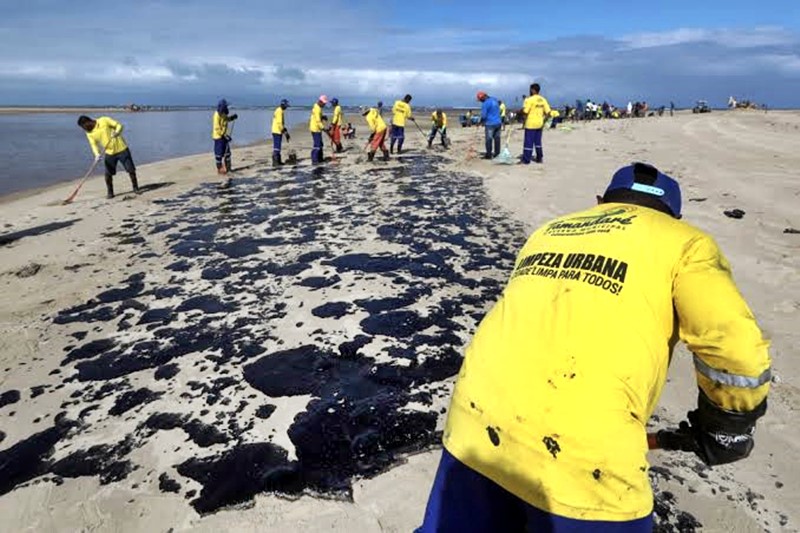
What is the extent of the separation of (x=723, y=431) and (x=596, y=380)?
561 mm

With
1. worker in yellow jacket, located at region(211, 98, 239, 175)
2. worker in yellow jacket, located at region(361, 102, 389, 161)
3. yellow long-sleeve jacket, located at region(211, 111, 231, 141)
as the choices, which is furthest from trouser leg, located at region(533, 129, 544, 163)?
yellow long-sleeve jacket, located at region(211, 111, 231, 141)

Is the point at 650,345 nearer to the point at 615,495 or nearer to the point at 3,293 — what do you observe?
the point at 615,495

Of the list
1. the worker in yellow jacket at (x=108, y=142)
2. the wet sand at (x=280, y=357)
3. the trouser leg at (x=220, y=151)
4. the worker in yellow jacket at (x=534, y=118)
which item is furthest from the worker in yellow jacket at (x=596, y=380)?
the trouser leg at (x=220, y=151)

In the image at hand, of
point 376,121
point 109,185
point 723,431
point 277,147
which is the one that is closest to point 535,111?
point 376,121

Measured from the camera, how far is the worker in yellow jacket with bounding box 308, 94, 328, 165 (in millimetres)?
15016

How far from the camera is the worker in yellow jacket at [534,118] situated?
43.6ft

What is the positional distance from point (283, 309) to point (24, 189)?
550 inches

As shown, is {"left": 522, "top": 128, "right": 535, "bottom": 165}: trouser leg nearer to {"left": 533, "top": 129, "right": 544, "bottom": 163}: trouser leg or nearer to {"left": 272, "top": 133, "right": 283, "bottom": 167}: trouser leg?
{"left": 533, "top": 129, "right": 544, "bottom": 163}: trouser leg

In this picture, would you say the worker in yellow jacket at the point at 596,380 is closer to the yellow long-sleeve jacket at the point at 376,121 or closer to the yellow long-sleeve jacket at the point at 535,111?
the yellow long-sleeve jacket at the point at 535,111

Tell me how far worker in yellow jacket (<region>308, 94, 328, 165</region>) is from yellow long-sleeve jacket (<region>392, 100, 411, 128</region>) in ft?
7.45

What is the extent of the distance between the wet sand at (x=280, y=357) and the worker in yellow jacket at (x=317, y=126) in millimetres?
5484

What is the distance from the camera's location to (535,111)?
13.5 meters

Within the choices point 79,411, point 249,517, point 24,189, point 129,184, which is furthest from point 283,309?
point 24,189

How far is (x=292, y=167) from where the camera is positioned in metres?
16.2
